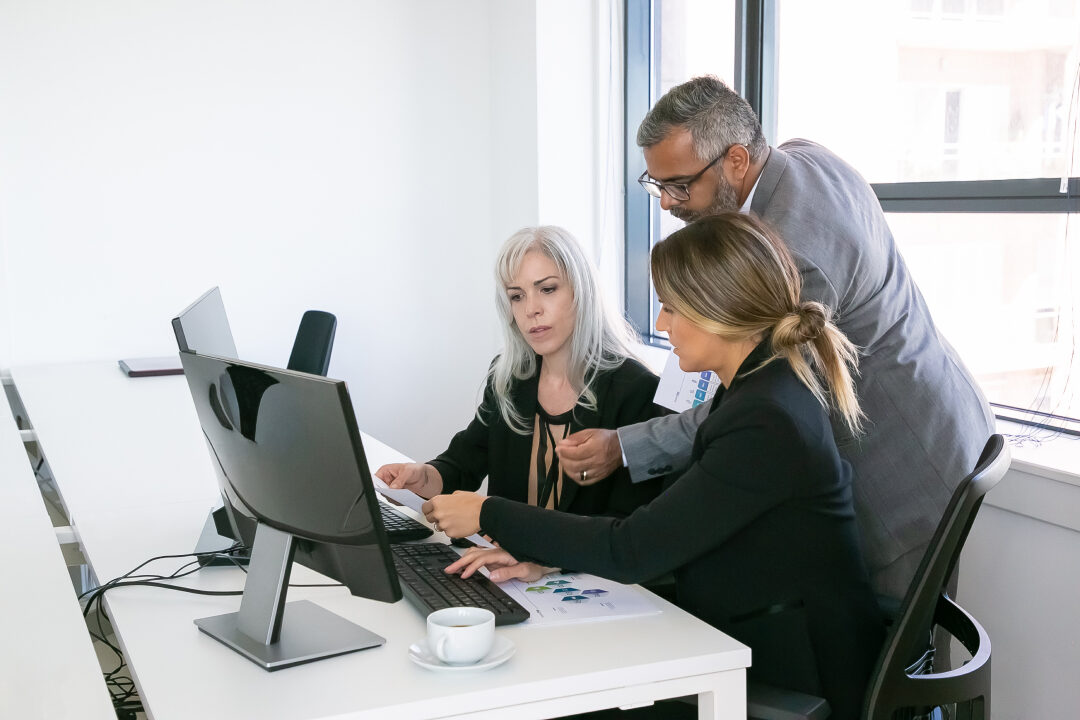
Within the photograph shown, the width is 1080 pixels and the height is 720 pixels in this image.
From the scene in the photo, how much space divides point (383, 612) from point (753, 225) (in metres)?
0.79

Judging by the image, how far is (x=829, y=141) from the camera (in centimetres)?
295

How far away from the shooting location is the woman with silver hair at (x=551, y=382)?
2.10m

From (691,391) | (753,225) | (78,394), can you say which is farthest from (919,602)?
(78,394)

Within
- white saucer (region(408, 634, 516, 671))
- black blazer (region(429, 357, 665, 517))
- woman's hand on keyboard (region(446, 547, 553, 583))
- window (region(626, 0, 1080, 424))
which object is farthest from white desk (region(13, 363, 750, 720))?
window (region(626, 0, 1080, 424))

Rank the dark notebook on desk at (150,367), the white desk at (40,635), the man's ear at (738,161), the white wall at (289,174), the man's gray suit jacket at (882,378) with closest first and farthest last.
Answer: the white desk at (40,635) < the man's gray suit jacket at (882,378) < the man's ear at (738,161) < the dark notebook on desk at (150,367) < the white wall at (289,174)

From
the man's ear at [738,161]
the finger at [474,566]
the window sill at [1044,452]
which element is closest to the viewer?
the finger at [474,566]

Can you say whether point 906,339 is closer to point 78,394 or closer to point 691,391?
point 691,391

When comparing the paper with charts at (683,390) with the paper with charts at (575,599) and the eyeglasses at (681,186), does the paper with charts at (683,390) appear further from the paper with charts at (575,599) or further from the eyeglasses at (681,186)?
the paper with charts at (575,599)

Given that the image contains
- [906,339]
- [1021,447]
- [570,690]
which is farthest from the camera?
[1021,447]

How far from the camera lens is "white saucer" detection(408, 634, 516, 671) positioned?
1252mm

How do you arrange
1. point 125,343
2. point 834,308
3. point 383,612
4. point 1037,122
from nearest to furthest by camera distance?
1. point 383,612
2. point 834,308
3. point 1037,122
4. point 125,343

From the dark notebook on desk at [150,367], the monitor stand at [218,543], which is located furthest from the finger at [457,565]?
the dark notebook on desk at [150,367]

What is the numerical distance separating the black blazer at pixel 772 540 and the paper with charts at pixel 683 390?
2.15ft

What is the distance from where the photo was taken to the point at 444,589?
1527 mm
